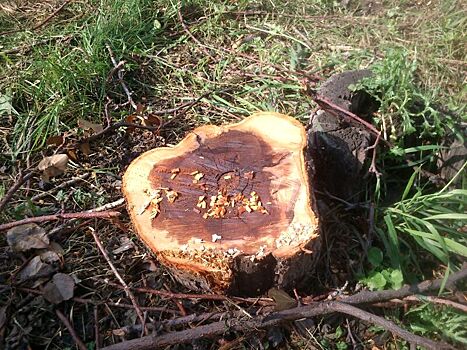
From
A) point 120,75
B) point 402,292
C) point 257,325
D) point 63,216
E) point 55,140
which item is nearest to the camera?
point 257,325

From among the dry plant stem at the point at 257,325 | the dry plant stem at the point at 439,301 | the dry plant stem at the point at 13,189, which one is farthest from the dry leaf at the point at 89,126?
the dry plant stem at the point at 439,301

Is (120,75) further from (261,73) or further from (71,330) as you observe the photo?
(71,330)

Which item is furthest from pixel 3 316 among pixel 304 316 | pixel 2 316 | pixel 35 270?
pixel 304 316

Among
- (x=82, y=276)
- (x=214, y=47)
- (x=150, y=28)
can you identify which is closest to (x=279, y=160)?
(x=82, y=276)

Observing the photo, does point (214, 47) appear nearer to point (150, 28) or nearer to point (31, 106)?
point (150, 28)

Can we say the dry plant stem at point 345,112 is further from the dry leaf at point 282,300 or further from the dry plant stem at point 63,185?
the dry plant stem at point 63,185

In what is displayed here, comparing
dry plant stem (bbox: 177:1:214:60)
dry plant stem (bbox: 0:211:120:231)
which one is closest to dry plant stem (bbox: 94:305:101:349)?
dry plant stem (bbox: 0:211:120:231)

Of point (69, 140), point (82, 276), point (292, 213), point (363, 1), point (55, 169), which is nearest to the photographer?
point (292, 213)
